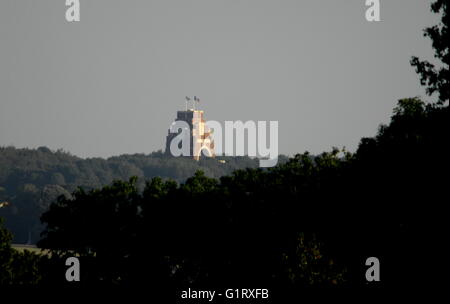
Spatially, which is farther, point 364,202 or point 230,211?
point 230,211

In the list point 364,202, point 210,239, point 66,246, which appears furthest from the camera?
point 66,246

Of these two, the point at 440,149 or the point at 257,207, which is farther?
the point at 257,207

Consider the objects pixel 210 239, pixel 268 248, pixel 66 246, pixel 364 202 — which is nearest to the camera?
pixel 364 202

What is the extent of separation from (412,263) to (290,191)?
23.1 m

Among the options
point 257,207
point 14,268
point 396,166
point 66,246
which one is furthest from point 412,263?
point 14,268

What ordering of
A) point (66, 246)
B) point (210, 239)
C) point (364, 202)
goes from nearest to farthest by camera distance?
point (364, 202) → point (210, 239) → point (66, 246)

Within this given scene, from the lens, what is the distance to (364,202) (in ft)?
239

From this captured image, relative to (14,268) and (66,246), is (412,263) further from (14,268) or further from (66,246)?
(14,268)

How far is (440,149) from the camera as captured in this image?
63.8 m

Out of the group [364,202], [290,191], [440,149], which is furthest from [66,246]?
[440,149]
